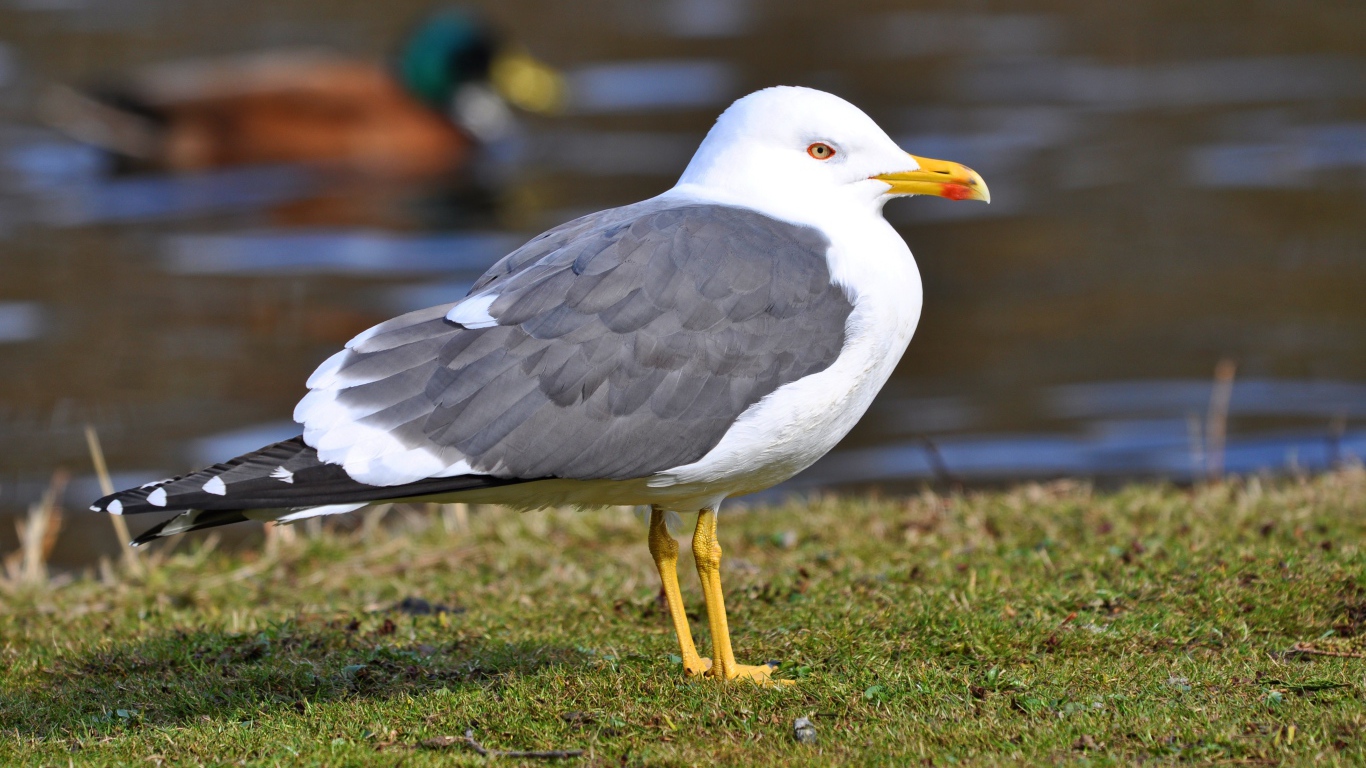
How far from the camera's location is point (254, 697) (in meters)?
5.64

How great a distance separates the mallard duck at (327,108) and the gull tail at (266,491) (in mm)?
14637

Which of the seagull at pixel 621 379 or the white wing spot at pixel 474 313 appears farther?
the white wing spot at pixel 474 313

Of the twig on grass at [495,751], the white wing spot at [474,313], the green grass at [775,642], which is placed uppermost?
the white wing spot at [474,313]

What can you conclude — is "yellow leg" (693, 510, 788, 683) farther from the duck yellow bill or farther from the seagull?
the duck yellow bill

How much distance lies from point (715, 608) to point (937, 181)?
1634mm

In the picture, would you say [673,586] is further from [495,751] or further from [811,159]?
[811,159]

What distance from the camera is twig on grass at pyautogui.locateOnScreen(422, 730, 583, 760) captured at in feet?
16.0

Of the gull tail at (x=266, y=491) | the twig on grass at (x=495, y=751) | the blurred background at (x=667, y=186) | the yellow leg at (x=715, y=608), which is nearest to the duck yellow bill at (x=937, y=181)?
the yellow leg at (x=715, y=608)

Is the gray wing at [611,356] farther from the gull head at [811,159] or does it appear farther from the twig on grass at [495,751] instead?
the twig on grass at [495,751]

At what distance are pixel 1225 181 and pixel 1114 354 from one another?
4926mm

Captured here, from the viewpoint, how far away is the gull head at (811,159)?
5.73 metres

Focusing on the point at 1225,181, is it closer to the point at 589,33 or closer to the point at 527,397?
the point at 589,33

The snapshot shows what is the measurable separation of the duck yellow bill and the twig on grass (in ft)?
7.21

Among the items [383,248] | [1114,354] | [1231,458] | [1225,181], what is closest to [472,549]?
[1231,458]
